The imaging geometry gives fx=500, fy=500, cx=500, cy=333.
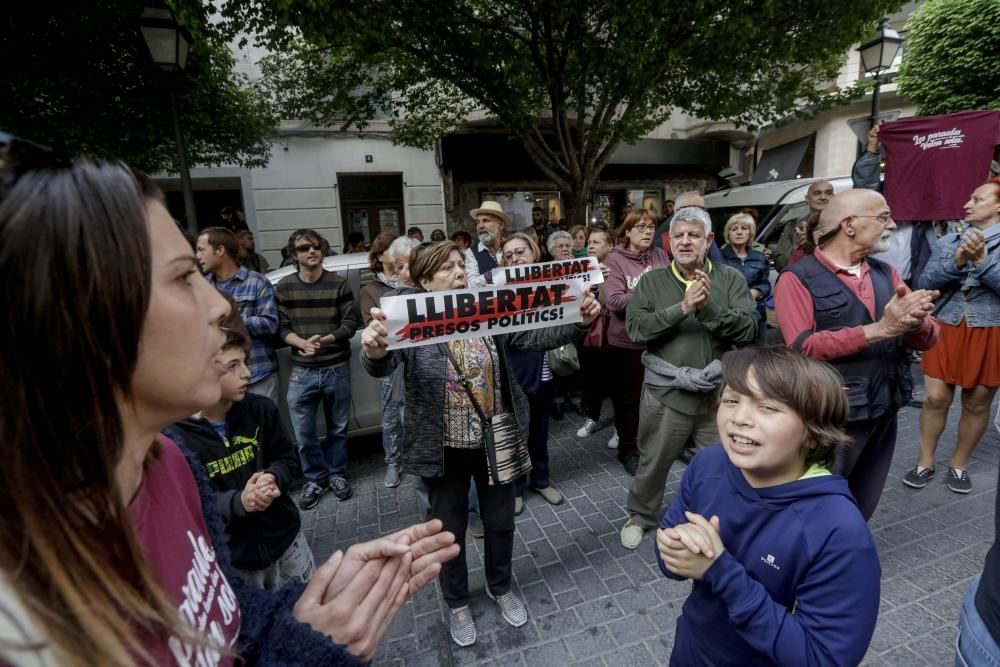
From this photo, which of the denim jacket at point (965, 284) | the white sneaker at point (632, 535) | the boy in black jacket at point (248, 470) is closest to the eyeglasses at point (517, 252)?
the white sneaker at point (632, 535)

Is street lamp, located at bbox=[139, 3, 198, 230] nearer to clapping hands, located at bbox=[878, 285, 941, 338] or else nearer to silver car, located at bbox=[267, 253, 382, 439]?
silver car, located at bbox=[267, 253, 382, 439]

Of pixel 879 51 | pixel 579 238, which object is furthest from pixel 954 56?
pixel 579 238

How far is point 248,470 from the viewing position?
7.54 feet

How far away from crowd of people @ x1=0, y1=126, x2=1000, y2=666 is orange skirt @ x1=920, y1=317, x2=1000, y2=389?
2 centimetres

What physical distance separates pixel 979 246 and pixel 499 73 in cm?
701

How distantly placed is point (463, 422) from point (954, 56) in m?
15.7

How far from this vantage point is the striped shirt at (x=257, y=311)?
392 centimetres

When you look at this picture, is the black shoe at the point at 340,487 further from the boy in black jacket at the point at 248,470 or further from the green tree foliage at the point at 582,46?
the green tree foliage at the point at 582,46

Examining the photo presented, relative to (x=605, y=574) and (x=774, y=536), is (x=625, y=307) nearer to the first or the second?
(x=605, y=574)

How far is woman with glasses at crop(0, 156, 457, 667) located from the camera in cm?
57

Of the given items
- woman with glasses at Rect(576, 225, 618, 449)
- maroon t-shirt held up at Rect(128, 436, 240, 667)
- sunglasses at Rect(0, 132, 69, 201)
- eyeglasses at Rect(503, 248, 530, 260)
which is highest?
sunglasses at Rect(0, 132, 69, 201)

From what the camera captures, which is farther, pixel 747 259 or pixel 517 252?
pixel 747 259

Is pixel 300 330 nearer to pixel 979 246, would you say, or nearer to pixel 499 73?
pixel 979 246

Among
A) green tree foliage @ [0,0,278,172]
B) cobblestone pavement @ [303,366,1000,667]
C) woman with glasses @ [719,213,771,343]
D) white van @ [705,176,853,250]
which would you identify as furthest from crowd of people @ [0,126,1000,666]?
green tree foliage @ [0,0,278,172]
